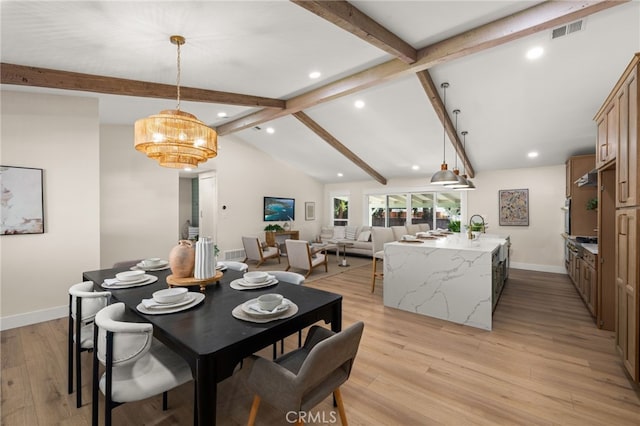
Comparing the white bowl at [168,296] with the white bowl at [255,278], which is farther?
the white bowl at [255,278]

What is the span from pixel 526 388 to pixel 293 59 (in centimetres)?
374

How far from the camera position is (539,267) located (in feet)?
20.2

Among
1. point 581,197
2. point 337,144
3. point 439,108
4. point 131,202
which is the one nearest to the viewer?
point 439,108

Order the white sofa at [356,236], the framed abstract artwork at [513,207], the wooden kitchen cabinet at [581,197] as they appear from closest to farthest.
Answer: the wooden kitchen cabinet at [581,197] < the framed abstract artwork at [513,207] < the white sofa at [356,236]

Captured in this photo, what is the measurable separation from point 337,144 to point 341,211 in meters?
3.49

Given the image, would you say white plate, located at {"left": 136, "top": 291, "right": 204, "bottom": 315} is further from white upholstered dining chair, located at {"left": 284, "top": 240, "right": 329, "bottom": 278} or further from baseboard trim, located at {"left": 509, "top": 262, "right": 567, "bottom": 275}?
baseboard trim, located at {"left": 509, "top": 262, "right": 567, "bottom": 275}

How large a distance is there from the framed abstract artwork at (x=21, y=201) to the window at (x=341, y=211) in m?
7.51

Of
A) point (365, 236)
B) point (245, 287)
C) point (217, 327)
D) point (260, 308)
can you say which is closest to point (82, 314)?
point (245, 287)

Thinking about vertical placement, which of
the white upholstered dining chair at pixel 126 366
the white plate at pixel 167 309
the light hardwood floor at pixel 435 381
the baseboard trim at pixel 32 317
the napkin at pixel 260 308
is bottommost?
the light hardwood floor at pixel 435 381

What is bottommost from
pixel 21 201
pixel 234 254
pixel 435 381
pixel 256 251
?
pixel 435 381

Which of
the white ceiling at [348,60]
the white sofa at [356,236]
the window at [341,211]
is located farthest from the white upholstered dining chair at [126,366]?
the window at [341,211]

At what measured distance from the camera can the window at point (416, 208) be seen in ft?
24.8

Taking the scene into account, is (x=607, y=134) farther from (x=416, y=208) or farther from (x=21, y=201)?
(x=21, y=201)

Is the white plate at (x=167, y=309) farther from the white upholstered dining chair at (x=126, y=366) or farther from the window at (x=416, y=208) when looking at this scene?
the window at (x=416, y=208)
